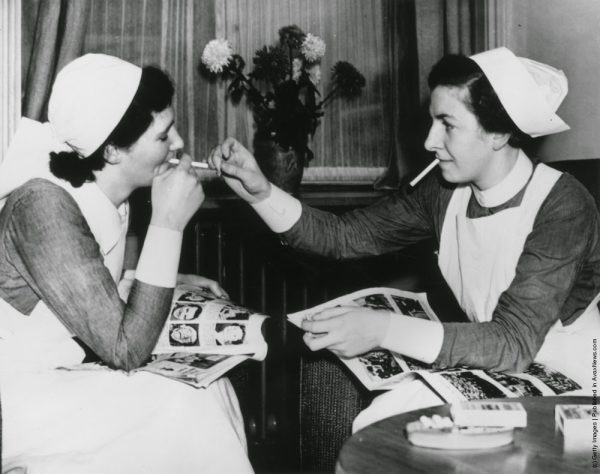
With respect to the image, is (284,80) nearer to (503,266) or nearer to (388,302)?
(388,302)

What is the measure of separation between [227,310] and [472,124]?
82 centimetres

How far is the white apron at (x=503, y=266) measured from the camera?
1.71 m

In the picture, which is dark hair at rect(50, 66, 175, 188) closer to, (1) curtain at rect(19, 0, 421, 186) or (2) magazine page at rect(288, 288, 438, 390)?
(2) magazine page at rect(288, 288, 438, 390)

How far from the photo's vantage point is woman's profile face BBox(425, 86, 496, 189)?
5.98ft

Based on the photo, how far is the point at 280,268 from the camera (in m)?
2.95

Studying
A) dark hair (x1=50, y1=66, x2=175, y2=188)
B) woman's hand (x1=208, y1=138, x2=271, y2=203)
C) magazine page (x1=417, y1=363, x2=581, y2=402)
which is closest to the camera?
magazine page (x1=417, y1=363, x2=581, y2=402)

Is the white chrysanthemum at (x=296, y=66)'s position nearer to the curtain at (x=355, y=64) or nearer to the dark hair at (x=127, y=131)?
the curtain at (x=355, y=64)

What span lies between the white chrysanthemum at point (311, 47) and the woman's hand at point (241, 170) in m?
1.07

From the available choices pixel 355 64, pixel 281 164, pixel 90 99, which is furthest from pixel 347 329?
pixel 355 64

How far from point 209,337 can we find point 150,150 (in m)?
0.51

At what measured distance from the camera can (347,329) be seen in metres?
1.45

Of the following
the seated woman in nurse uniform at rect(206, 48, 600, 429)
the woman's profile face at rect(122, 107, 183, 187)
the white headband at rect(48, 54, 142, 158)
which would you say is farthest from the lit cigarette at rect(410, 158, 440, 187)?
the white headband at rect(48, 54, 142, 158)

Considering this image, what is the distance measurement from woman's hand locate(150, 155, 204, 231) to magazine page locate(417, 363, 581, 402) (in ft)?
2.16

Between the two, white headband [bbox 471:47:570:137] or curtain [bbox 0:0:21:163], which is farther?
curtain [bbox 0:0:21:163]
